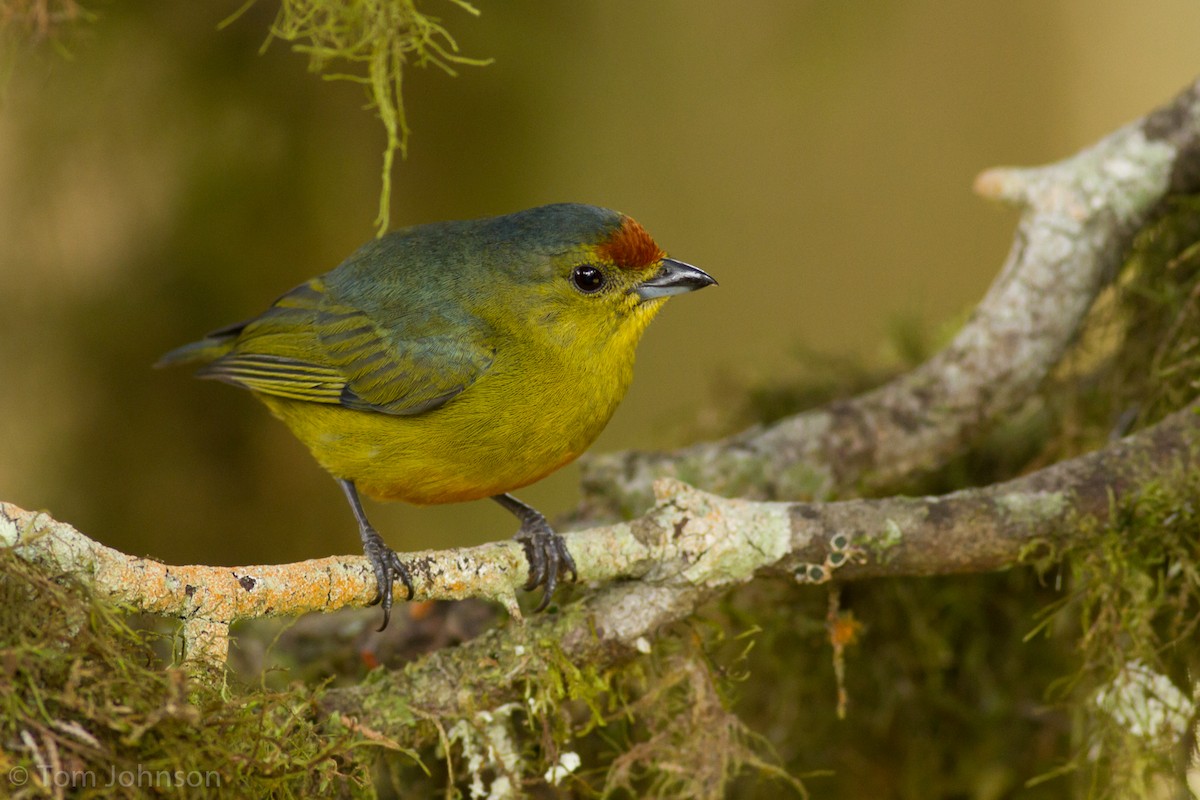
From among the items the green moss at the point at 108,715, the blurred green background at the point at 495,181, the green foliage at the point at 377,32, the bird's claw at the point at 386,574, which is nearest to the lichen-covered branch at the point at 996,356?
the blurred green background at the point at 495,181

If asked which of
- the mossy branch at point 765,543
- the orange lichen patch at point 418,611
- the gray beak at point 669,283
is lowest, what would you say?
the orange lichen patch at point 418,611

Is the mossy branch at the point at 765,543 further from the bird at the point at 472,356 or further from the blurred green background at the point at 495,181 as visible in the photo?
the blurred green background at the point at 495,181

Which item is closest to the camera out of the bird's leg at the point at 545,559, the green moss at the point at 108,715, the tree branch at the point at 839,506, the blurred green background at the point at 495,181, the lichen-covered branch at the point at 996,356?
the green moss at the point at 108,715

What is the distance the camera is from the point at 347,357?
3193 mm

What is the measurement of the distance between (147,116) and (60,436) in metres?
1.16

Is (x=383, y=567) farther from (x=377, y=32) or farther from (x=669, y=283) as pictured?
(x=377, y=32)

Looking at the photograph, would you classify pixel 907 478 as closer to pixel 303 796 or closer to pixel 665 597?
pixel 665 597

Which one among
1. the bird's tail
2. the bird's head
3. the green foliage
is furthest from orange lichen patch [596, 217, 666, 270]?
the bird's tail

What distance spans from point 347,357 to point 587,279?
28.7 inches

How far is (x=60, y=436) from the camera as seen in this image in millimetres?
3965

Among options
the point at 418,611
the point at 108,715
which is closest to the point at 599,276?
the point at 418,611

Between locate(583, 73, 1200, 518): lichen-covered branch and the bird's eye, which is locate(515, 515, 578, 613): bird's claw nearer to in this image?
the bird's eye

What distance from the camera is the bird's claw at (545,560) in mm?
2623

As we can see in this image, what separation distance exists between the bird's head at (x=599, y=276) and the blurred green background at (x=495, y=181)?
138 cm
